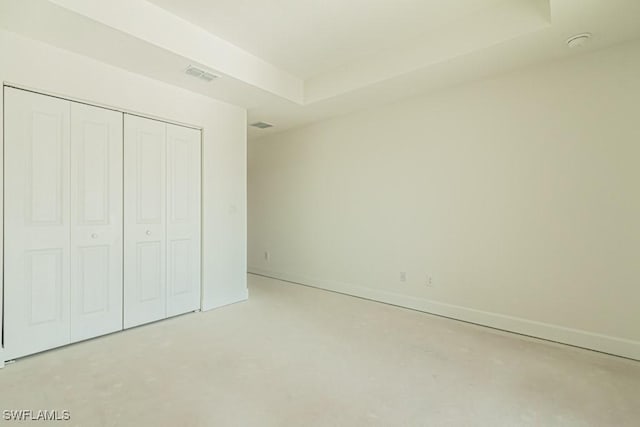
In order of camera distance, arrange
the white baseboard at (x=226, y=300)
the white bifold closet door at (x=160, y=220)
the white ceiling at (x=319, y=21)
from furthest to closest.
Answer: the white baseboard at (x=226, y=300) < the white bifold closet door at (x=160, y=220) < the white ceiling at (x=319, y=21)

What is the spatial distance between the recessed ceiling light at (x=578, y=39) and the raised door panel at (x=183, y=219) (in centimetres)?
361

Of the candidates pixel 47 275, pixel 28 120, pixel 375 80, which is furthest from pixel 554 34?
pixel 47 275

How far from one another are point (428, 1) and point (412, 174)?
178 cm

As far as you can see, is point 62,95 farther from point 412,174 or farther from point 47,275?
point 412,174

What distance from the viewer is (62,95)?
2617 millimetres

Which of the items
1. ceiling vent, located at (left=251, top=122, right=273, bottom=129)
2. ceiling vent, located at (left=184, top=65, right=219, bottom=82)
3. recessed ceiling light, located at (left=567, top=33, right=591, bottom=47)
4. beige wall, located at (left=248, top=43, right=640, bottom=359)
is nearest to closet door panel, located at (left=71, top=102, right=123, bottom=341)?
ceiling vent, located at (left=184, top=65, right=219, bottom=82)

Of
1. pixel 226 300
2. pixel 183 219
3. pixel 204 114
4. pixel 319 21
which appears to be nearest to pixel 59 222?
pixel 183 219

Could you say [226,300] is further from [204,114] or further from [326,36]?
[326,36]

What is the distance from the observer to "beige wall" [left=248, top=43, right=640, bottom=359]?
2.58 meters

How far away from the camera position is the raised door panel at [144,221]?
304cm

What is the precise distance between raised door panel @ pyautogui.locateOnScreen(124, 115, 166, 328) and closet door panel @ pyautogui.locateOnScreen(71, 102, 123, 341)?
0.08 metres

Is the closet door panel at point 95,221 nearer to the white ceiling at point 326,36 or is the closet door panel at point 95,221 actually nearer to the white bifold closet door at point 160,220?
the white bifold closet door at point 160,220

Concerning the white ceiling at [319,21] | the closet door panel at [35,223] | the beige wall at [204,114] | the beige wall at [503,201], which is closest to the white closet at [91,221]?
the closet door panel at [35,223]

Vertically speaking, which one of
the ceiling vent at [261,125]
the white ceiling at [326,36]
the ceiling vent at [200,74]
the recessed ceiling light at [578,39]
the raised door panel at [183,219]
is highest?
the white ceiling at [326,36]
